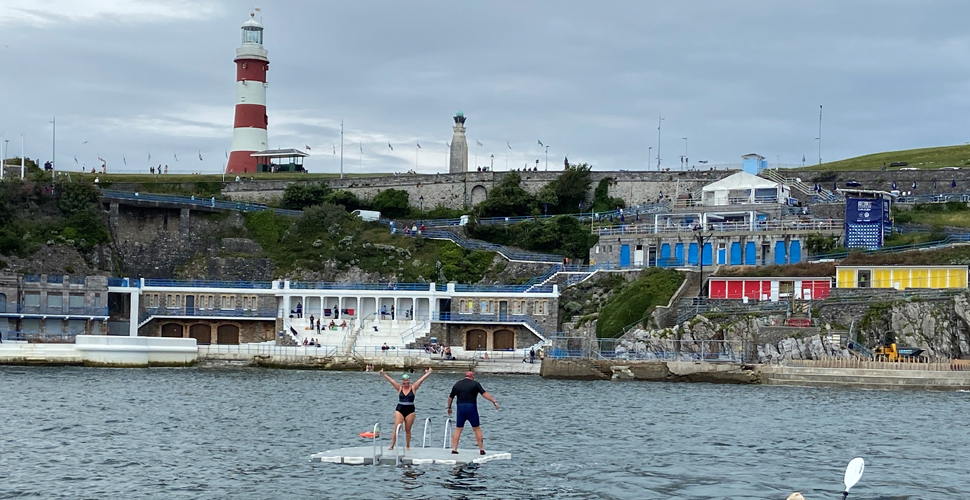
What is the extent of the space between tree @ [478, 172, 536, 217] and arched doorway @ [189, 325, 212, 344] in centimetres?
2269

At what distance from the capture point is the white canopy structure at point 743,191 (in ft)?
259

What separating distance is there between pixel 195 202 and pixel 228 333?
14.0 m

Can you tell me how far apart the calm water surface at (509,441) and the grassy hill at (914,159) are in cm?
4851

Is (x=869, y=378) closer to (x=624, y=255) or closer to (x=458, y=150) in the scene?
(x=624, y=255)

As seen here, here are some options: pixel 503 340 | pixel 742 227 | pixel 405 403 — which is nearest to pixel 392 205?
pixel 503 340

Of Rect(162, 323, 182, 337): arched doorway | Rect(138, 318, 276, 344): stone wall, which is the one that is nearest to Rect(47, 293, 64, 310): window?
Rect(138, 318, 276, 344): stone wall

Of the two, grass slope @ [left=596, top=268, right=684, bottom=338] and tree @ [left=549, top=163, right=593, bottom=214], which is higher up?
tree @ [left=549, top=163, right=593, bottom=214]

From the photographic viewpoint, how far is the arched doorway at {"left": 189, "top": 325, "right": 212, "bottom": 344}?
2887 inches

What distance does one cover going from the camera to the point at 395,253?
79688mm

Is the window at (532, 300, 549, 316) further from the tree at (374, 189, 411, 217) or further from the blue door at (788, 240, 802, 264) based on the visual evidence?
the tree at (374, 189, 411, 217)

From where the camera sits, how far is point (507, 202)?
8725cm

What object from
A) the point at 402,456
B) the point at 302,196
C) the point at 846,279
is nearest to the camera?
the point at 402,456

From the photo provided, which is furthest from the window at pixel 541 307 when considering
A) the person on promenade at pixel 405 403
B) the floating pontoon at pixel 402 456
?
the person on promenade at pixel 405 403

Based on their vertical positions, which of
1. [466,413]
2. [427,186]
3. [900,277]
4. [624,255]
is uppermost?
[427,186]
